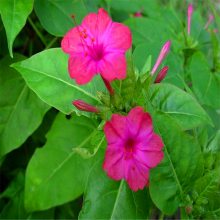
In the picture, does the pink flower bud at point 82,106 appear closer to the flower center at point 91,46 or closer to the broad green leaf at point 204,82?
the flower center at point 91,46

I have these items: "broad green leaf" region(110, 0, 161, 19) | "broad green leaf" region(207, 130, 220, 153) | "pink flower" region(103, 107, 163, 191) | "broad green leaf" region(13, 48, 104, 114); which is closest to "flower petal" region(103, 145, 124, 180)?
"pink flower" region(103, 107, 163, 191)

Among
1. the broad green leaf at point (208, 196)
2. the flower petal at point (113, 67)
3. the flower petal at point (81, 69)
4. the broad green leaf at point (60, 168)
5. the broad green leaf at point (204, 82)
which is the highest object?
the flower petal at point (113, 67)

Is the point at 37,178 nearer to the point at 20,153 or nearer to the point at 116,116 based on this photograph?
the point at 20,153

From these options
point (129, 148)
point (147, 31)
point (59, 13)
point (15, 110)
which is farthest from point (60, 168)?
point (147, 31)

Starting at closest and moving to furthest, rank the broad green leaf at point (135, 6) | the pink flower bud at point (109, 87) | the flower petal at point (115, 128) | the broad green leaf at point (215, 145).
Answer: the flower petal at point (115, 128) < the pink flower bud at point (109, 87) < the broad green leaf at point (215, 145) < the broad green leaf at point (135, 6)

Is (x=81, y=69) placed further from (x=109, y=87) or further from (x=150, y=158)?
(x=150, y=158)

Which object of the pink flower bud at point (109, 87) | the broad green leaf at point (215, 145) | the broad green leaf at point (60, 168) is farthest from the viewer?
the broad green leaf at point (60, 168)

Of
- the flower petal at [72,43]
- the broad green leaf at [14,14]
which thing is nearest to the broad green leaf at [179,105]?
the flower petal at [72,43]
